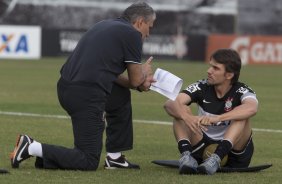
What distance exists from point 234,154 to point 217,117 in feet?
1.39

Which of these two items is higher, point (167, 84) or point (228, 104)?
point (167, 84)

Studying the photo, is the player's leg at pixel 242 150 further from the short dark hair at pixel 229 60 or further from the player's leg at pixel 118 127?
the player's leg at pixel 118 127

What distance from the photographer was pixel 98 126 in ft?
28.6

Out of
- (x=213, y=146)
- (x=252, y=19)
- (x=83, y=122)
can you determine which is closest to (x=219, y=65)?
(x=213, y=146)

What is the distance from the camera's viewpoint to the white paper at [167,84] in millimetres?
8719

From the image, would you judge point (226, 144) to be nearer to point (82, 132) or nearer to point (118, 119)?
point (118, 119)

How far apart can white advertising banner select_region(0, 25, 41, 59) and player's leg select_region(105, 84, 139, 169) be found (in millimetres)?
28007

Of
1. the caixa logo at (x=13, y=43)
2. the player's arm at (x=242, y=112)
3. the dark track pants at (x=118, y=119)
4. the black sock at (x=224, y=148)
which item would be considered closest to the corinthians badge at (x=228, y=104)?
the player's arm at (x=242, y=112)

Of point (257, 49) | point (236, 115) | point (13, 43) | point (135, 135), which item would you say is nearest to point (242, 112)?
point (236, 115)

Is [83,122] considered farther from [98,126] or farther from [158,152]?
[158,152]

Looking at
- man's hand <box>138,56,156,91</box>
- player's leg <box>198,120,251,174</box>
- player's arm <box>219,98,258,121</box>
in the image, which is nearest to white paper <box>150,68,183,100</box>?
man's hand <box>138,56,156,91</box>

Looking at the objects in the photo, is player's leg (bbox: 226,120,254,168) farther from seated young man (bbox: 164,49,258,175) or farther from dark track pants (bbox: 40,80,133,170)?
dark track pants (bbox: 40,80,133,170)

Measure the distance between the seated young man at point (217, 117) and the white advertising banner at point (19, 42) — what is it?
93.1 ft

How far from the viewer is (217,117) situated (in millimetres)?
8680
